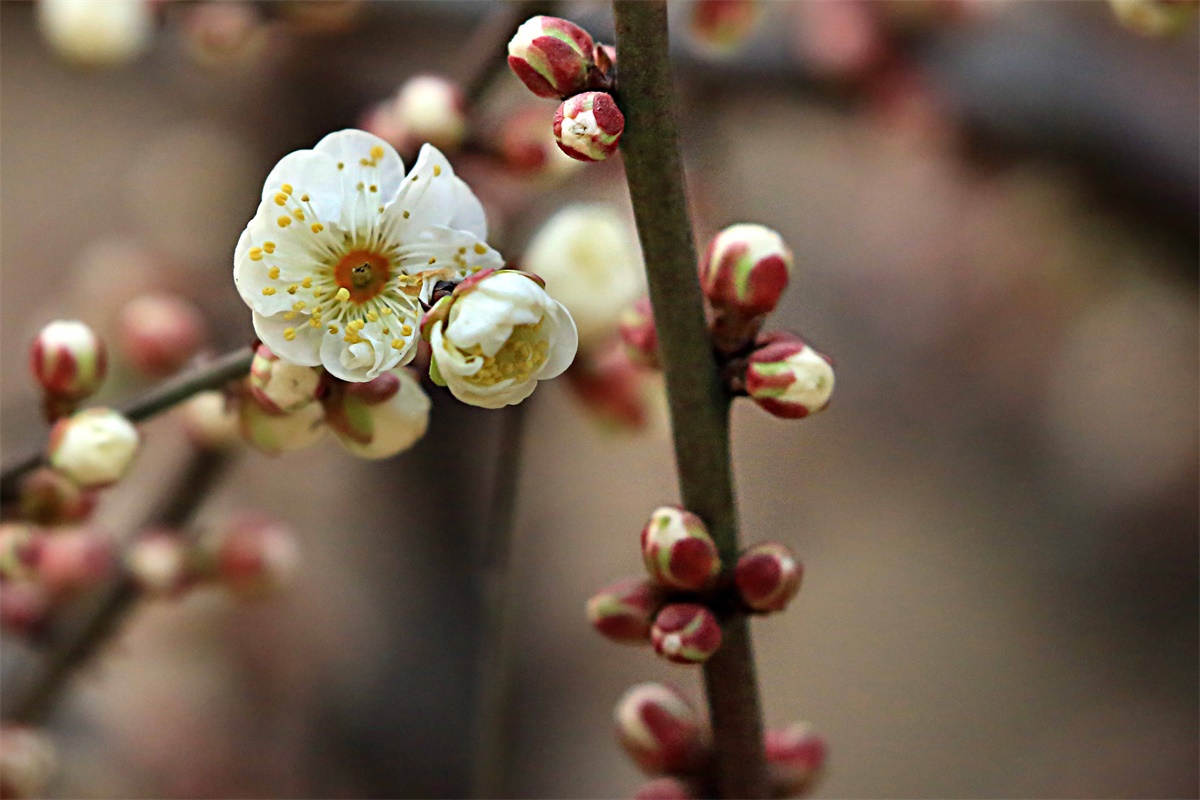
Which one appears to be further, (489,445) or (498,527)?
(489,445)

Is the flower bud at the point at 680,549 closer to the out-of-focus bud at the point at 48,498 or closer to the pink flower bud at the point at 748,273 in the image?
the pink flower bud at the point at 748,273

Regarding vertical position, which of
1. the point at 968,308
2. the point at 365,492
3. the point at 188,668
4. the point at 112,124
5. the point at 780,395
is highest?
the point at 112,124

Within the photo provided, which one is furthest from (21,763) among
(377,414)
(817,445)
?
(817,445)

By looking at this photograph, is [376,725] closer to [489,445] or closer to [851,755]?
[489,445]

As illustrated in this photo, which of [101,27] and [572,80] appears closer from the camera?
[572,80]

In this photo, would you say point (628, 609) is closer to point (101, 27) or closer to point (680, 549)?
point (680, 549)

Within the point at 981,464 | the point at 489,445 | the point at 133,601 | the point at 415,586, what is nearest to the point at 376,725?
the point at 415,586

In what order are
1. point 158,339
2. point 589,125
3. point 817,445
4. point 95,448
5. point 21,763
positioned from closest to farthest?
point 589,125
point 95,448
point 21,763
point 158,339
point 817,445
